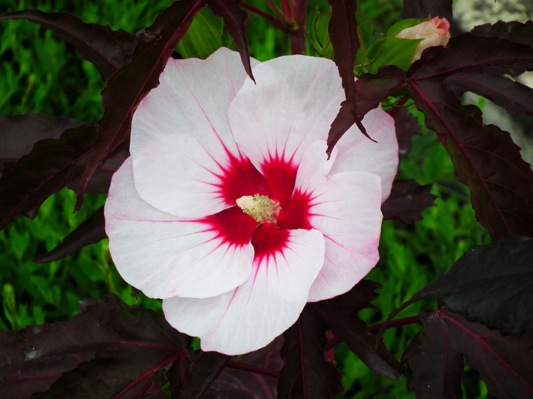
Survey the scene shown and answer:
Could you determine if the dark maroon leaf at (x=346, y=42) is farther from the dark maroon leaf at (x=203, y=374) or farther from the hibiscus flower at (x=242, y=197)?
the dark maroon leaf at (x=203, y=374)

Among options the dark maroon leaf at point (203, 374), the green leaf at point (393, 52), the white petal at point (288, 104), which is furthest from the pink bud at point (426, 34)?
the dark maroon leaf at point (203, 374)

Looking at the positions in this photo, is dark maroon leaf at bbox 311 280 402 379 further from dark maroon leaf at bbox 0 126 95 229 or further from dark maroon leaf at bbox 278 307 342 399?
dark maroon leaf at bbox 0 126 95 229

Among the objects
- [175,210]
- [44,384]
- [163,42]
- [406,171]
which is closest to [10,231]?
[44,384]

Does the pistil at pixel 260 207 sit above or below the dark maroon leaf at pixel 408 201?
above

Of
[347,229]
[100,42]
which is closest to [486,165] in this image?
[347,229]

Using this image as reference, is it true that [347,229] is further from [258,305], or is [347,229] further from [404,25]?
[404,25]

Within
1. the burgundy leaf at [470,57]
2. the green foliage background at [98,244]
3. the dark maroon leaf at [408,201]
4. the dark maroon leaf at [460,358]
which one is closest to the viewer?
the burgundy leaf at [470,57]

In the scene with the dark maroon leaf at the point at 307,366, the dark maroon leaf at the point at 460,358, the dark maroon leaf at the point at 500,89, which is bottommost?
the dark maroon leaf at the point at 460,358

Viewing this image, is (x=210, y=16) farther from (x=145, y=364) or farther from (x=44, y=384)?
(x=44, y=384)
